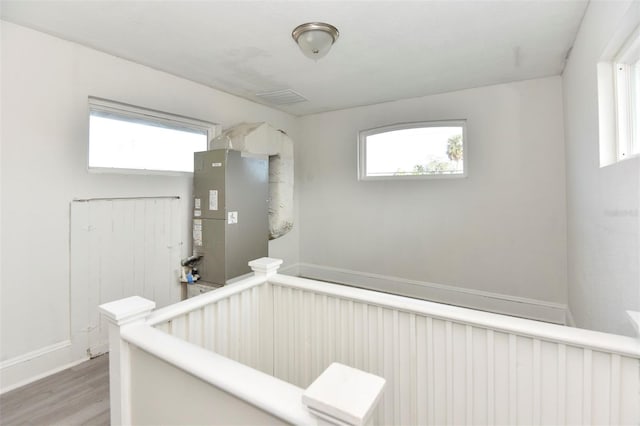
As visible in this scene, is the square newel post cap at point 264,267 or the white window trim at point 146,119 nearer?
the square newel post cap at point 264,267

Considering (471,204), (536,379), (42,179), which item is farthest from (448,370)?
(42,179)

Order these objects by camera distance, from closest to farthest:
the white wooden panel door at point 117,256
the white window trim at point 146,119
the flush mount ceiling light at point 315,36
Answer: the flush mount ceiling light at point 315,36, the white wooden panel door at point 117,256, the white window trim at point 146,119

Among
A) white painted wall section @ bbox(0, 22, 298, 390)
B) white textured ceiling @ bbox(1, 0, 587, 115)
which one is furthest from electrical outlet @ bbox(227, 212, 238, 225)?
white textured ceiling @ bbox(1, 0, 587, 115)

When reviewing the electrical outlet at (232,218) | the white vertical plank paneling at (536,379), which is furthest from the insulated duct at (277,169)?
the white vertical plank paneling at (536,379)

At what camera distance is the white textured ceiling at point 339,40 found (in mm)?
1922

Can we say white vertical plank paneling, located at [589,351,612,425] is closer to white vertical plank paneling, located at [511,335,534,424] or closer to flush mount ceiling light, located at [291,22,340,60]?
white vertical plank paneling, located at [511,335,534,424]

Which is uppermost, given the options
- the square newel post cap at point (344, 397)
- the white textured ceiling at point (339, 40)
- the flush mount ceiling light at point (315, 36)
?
the white textured ceiling at point (339, 40)

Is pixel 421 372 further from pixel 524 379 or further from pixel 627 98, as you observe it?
pixel 627 98

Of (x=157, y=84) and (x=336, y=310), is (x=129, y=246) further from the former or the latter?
(x=336, y=310)

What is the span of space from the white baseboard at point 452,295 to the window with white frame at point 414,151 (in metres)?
1.35

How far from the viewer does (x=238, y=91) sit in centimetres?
347

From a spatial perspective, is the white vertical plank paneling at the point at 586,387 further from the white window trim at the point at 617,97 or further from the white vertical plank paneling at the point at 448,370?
the white window trim at the point at 617,97

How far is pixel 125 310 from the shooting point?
108 cm

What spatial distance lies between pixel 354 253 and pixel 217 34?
3038mm
